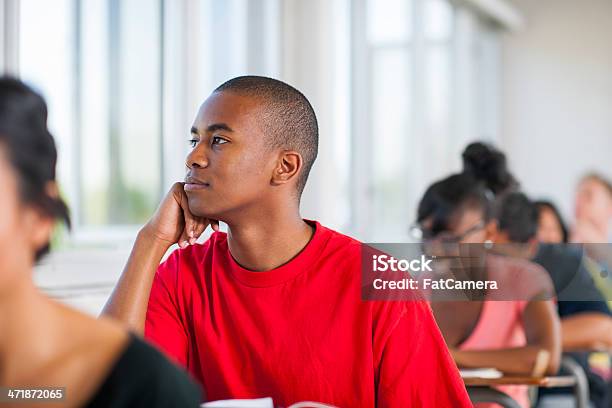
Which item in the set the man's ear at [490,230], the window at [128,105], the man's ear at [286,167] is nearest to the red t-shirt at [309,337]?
the man's ear at [286,167]

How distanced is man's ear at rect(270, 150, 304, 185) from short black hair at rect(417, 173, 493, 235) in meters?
0.95

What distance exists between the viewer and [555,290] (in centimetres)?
243

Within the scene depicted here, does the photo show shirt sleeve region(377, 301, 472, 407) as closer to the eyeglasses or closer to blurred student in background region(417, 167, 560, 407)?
blurred student in background region(417, 167, 560, 407)

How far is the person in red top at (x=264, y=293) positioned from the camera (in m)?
1.35

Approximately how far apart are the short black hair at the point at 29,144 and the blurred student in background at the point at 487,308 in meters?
1.29

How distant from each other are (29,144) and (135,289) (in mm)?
859

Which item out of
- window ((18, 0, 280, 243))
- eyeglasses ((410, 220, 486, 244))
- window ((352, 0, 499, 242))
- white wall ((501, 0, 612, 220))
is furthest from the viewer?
white wall ((501, 0, 612, 220))

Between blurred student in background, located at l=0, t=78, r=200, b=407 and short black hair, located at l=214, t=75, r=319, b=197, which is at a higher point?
short black hair, located at l=214, t=75, r=319, b=197

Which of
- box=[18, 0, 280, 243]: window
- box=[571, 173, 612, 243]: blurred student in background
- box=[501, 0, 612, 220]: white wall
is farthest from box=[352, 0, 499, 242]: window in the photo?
box=[18, 0, 280, 243]: window

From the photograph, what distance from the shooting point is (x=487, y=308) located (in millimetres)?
2189

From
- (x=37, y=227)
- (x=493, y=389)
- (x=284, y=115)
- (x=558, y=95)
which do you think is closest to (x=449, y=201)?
(x=493, y=389)

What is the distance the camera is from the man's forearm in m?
1.38

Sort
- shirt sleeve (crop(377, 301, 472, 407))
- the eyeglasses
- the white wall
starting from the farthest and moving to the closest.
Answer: the white wall < the eyeglasses < shirt sleeve (crop(377, 301, 472, 407))

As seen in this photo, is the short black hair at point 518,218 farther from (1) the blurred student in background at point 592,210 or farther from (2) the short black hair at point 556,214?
(1) the blurred student in background at point 592,210
